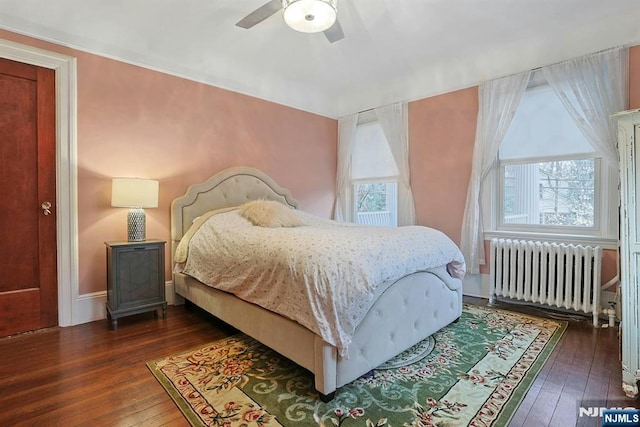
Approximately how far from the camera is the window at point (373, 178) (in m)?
4.54

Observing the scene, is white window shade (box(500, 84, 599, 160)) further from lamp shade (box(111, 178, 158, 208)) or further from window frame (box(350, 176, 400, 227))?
lamp shade (box(111, 178, 158, 208))

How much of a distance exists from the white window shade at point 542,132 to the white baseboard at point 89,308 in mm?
4378

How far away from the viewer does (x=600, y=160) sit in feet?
9.49

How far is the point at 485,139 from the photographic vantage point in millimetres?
3453

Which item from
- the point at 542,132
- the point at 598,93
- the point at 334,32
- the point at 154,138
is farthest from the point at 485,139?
the point at 154,138

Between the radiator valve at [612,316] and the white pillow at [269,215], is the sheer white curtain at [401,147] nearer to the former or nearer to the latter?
the white pillow at [269,215]

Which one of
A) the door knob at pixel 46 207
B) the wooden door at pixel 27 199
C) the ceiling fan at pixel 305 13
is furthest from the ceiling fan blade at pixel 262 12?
the door knob at pixel 46 207

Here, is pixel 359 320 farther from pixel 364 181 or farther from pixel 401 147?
pixel 364 181

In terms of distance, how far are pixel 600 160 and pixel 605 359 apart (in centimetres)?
179

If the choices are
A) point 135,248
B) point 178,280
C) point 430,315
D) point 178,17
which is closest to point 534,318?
point 430,315

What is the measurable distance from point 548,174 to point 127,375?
13.2 feet

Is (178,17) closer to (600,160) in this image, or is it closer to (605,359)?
(600,160)

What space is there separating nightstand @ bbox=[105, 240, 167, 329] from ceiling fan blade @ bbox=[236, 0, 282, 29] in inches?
80.5

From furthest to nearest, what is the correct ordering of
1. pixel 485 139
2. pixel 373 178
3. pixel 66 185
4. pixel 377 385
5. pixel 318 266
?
1. pixel 373 178
2. pixel 485 139
3. pixel 66 185
4. pixel 377 385
5. pixel 318 266
